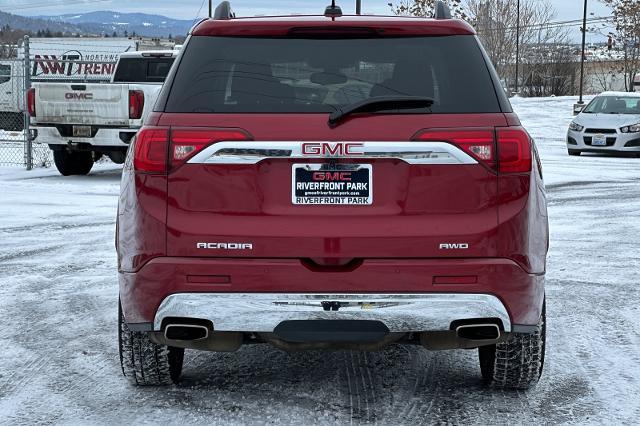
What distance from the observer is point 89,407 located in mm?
4902

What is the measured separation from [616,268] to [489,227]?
5.00m

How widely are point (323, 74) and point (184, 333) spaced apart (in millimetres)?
1268

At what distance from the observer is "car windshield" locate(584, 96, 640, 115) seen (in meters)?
25.8

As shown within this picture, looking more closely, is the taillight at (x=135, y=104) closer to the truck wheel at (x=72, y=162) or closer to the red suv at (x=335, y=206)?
the truck wheel at (x=72, y=162)

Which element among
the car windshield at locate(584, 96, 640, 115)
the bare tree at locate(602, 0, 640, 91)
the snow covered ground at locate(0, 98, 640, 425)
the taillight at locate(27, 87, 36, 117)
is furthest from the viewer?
the bare tree at locate(602, 0, 640, 91)

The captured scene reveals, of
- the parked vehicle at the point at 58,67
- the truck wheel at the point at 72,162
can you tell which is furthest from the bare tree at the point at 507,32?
the truck wheel at the point at 72,162

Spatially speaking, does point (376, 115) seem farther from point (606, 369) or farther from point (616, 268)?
point (616, 268)

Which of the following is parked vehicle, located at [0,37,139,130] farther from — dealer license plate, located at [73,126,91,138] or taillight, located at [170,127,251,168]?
taillight, located at [170,127,251,168]

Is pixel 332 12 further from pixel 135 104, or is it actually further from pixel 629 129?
pixel 629 129

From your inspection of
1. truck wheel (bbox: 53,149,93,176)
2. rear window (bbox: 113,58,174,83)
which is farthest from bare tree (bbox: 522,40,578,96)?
truck wheel (bbox: 53,149,93,176)

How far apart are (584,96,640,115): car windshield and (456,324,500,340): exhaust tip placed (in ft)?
72.8

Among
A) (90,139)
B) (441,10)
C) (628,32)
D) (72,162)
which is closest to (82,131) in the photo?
(90,139)

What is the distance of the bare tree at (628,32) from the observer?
56156 mm

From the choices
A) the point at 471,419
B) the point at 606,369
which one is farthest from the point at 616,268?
the point at 471,419
